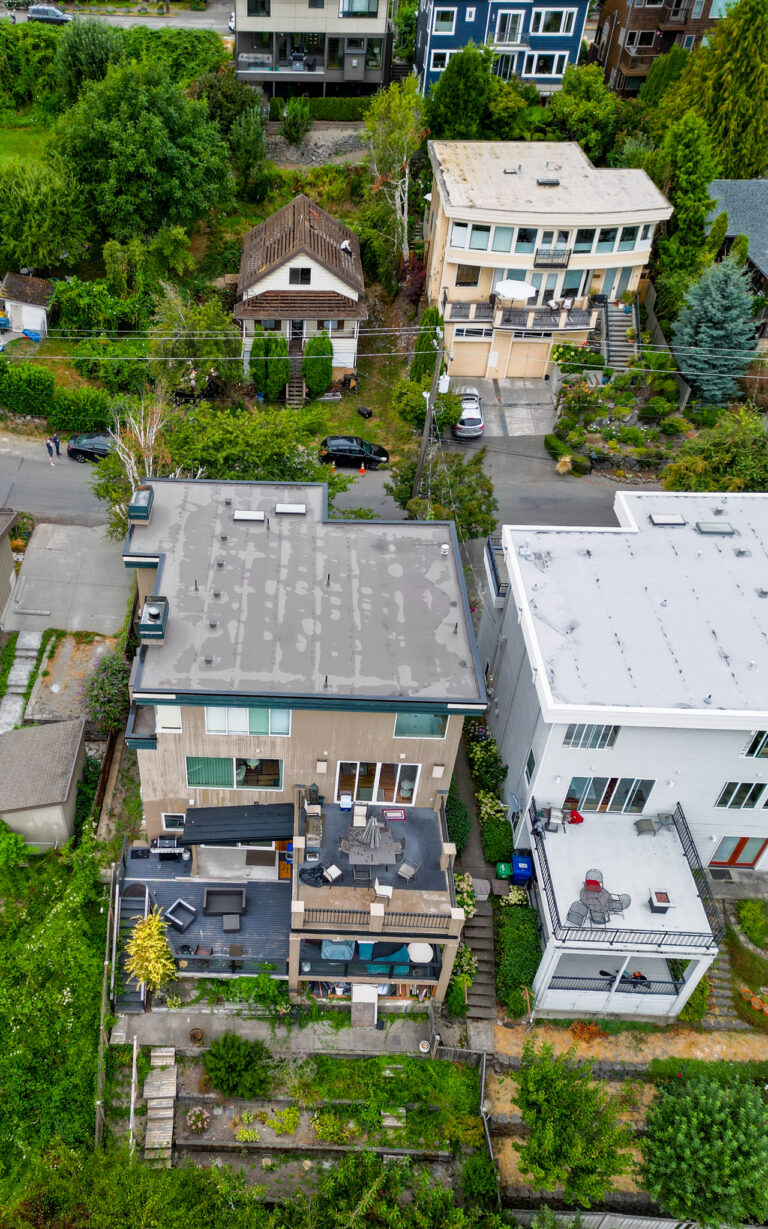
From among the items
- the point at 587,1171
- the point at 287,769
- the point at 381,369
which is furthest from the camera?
the point at 381,369

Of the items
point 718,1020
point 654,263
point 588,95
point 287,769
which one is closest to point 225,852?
point 287,769

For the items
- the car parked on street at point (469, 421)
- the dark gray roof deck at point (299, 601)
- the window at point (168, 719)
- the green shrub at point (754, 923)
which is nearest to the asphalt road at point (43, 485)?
the dark gray roof deck at point (299, 601)

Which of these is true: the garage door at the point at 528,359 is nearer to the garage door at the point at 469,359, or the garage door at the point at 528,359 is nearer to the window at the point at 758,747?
the garage door at the point at 469,359

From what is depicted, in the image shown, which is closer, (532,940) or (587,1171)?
(587,1171)

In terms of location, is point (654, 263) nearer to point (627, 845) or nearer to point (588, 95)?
point (588, 95)

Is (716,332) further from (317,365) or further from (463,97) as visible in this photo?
(463,97)

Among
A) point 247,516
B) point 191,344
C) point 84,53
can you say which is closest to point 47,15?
point 84,53
